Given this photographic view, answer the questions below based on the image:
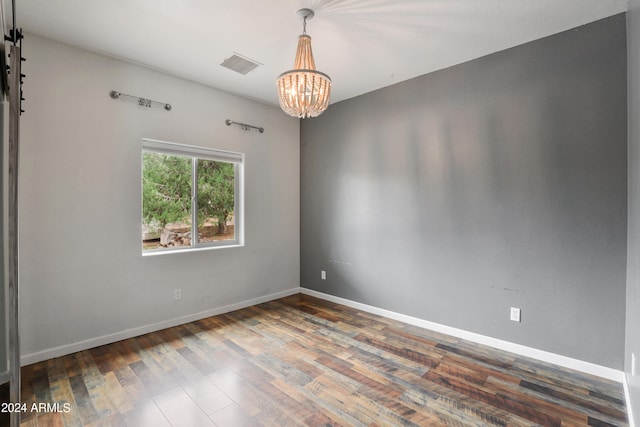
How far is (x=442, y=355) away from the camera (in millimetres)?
2607

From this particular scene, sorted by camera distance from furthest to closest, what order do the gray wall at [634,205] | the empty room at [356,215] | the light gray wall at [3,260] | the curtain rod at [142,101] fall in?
the curtain rod at [142,101]
the empty room at [356,215]
the gray wall at [634,205]
the light gray wall at [3,260]

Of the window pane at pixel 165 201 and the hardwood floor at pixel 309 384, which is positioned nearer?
the hardwood floor at pixel 309 384

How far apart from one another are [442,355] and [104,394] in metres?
2.58

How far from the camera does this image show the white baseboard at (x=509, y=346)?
226 centimetres

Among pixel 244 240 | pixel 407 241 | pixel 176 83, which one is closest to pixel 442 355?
pixel 407 241

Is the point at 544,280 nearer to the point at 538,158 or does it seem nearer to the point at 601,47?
the point at 538,158

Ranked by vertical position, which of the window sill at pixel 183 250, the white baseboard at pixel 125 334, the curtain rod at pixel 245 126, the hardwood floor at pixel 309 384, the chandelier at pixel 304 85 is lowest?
the hardwood floor at pixel 309 384

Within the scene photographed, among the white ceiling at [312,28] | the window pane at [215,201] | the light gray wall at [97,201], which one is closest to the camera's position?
the white ceiling at [312,28]

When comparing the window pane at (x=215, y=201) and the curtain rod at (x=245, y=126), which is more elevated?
the curtain rod at (x=245, y=126)

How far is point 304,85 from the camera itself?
6.62 feet

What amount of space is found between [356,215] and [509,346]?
6.65 feet

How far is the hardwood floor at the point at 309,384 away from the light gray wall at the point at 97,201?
1.11 ft

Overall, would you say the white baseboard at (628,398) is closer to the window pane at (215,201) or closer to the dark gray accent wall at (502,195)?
the dark gray accent wall at (502,195)

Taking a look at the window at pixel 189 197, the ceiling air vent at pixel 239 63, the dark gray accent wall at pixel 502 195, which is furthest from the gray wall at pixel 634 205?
the window at pixel 189 197
